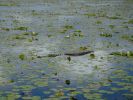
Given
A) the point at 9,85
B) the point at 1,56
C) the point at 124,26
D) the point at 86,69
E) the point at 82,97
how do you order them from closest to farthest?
the point at 82,97 → the point at 9,85 → the point at 86,69 → the point at 1,56 → the point at 124,26

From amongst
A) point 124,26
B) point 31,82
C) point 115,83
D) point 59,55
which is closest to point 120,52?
point 59,55

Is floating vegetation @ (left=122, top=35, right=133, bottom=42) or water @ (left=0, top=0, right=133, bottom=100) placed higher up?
floating vegetation @ (left=122, top=35, right=133, bottom=42)

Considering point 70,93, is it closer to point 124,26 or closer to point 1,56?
point 1,56

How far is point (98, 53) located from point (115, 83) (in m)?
4.89

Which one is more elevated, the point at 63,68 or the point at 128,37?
the point at 128,37

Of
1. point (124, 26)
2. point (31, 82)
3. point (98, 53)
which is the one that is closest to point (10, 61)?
point (31, 82)

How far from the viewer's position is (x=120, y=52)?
16172 mm

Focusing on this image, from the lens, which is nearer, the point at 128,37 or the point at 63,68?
the point at 63,68

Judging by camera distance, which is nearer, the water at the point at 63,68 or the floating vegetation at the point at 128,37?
the water at the point at 63,68

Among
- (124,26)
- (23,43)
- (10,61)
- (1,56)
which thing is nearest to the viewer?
(10,61)

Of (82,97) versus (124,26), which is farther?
(124,26)

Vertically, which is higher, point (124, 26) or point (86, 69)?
point (124, 26)

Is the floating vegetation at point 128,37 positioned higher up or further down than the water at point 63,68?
higher up

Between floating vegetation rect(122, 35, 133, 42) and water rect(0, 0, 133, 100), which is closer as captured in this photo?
water rect(0, 0, 133, 100)
